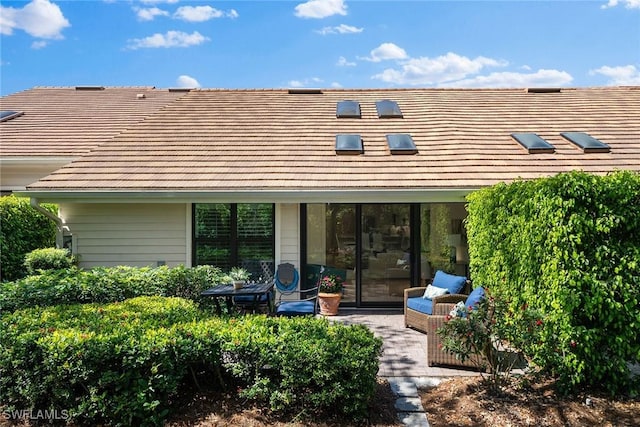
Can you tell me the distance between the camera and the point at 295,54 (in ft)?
38.1

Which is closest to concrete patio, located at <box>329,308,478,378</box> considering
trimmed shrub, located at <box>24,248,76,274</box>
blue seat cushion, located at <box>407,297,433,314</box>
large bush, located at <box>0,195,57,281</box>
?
blue seat cushion, located at <box>407,297,433,314</box>

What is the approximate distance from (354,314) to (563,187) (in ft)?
16.5

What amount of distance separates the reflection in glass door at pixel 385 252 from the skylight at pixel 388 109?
368 cm

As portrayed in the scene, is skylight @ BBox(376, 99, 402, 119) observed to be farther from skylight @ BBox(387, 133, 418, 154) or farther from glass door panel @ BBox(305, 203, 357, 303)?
glass door panel @ BBox(305, 203, 357, 303)

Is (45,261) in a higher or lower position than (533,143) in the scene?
lower

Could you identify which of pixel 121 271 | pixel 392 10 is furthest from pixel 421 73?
pixel 121 271

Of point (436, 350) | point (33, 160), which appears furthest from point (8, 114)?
point (436, 350)

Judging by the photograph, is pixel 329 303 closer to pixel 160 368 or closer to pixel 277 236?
pixel 277 236

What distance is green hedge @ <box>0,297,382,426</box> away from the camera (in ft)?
12.3

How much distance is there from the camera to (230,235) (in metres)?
8.94

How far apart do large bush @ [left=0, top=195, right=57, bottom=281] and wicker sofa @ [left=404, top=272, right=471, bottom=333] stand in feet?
25.9

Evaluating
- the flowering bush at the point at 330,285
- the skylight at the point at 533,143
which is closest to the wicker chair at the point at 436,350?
the flowering bush at the point at 330,285

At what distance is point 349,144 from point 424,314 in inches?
180

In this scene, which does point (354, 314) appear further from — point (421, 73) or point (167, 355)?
point (421, 73)
